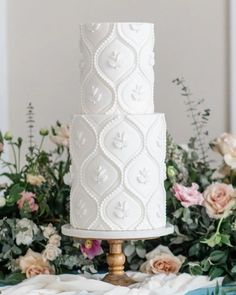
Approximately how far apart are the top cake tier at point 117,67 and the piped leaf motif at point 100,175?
0.30 ft

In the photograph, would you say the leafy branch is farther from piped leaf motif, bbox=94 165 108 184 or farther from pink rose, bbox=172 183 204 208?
piped leaf motif, bbox=94 165 108 184

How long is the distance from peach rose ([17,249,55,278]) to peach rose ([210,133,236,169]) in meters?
0.38

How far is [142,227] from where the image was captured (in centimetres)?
139

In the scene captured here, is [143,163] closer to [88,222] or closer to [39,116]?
[88,222]

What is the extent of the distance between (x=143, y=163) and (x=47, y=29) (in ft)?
2.76

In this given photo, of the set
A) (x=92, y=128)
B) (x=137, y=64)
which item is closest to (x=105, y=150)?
(x=92, y=128)

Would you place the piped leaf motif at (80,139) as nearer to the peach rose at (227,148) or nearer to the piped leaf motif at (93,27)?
the piped leaf motif at (93,27)

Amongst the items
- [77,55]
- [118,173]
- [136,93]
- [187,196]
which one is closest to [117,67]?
[136,93]

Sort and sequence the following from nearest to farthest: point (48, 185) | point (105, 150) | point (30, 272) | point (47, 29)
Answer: point (105, 150)
point (30, 272)
point (48, 185)
point (47, 29)

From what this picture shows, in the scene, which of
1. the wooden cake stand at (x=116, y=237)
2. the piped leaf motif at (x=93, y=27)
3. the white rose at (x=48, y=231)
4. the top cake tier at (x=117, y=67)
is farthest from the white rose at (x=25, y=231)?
the piped leaf motif at (x=93, y=27)

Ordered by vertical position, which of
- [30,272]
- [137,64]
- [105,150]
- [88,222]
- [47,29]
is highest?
[47,29]

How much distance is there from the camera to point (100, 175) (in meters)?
Answer: 1.39

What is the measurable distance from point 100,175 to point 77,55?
0.78m

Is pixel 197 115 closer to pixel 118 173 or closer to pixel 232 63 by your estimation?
pixel 232 63
